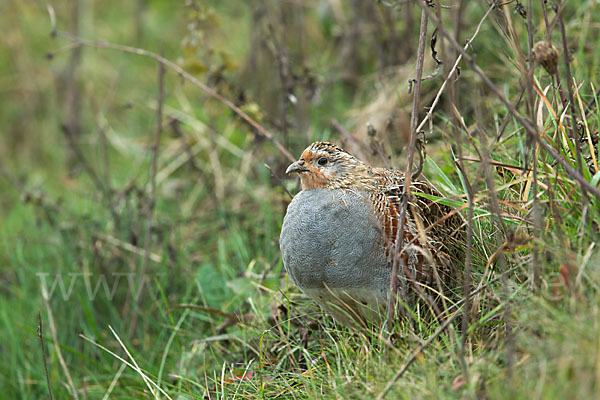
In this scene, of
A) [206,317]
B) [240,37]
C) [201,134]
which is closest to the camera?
[206,317]

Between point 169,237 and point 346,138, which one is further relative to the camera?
point 169,237

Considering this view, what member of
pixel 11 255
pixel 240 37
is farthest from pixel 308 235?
pixel 240 37

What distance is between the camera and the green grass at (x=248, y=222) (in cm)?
222

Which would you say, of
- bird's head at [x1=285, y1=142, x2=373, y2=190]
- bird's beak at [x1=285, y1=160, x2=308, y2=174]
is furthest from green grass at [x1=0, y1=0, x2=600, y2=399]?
bird's beak at [x1=285, y1=160, x2=308, y2=174]

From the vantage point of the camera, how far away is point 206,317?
3.68 meters

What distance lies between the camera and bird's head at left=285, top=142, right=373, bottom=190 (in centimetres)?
280

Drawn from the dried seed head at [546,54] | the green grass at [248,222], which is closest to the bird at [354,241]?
the green grass at [248,222]

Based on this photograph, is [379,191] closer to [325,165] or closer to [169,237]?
[325,165]

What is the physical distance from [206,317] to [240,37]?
395cm

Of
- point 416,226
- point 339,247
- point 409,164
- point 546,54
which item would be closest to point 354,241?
point 339,247

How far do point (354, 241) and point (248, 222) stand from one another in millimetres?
2033

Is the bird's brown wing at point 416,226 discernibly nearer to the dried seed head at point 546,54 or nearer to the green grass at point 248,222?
the green grass at point 248,222

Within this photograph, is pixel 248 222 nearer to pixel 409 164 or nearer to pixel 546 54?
pixel 409 164

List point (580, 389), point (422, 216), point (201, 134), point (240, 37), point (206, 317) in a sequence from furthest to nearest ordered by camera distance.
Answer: point (240, 37) < point (201, 134) < point (206, 317) < point (422, 216) < point (580, 389)
